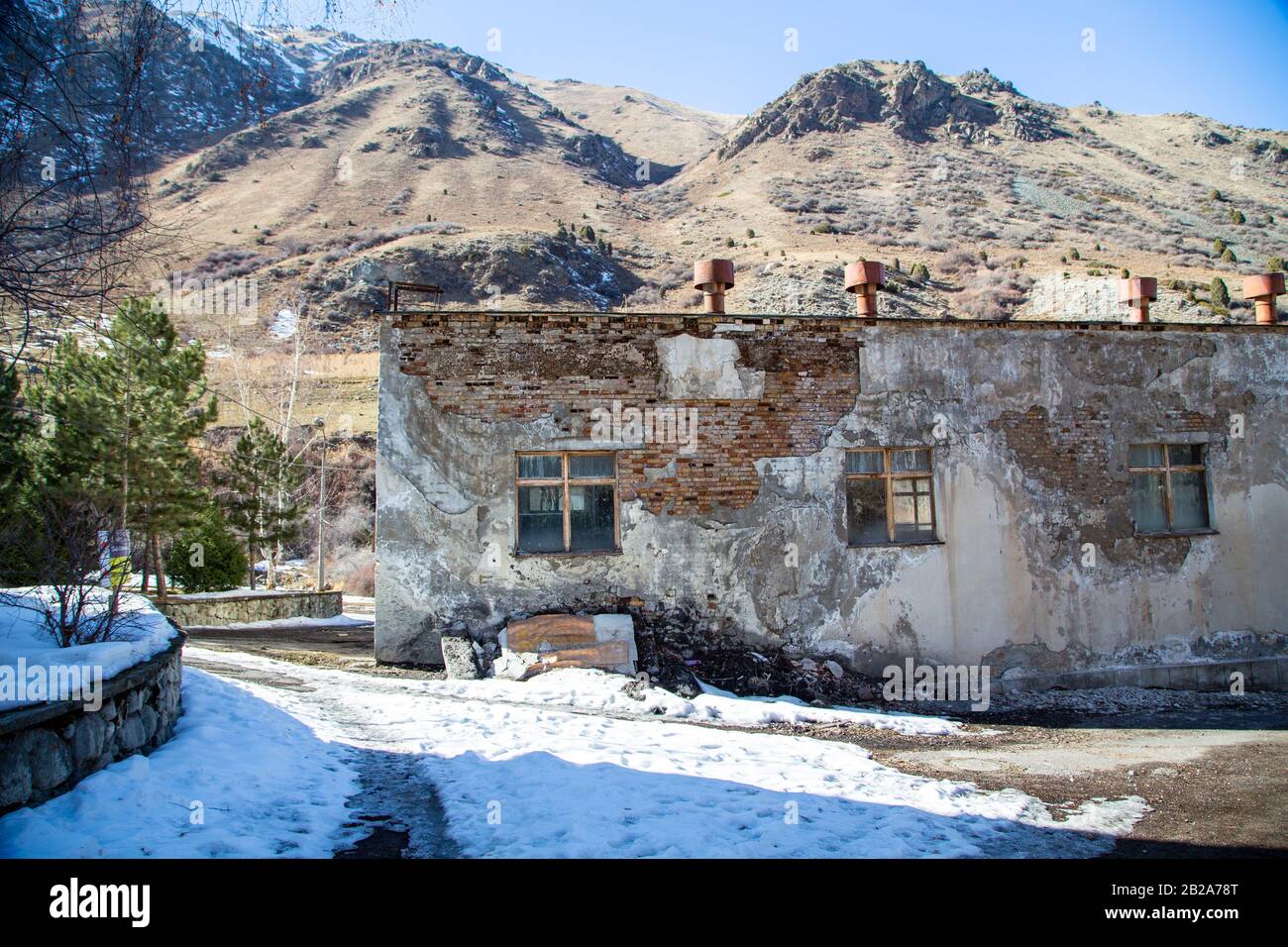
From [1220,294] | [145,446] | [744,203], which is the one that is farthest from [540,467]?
[744,203]

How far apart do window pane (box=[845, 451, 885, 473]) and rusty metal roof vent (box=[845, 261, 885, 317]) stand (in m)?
2.10

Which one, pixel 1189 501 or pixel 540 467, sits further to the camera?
pixel 1189 501

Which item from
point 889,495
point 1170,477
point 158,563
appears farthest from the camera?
point 158,563

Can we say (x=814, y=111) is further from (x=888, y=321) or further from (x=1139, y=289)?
(x=888, y=321)

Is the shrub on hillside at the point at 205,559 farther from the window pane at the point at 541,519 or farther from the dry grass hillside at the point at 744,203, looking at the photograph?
the dry grass hillside at the point at 744,203

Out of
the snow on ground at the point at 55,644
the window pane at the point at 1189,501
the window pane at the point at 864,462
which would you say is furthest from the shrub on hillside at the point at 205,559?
the window pane at the point at 1189,501

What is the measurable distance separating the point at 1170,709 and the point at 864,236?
185 ft

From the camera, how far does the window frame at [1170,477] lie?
40.2 ft

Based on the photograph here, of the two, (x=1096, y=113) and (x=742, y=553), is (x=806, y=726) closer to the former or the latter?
(x=742, y=553)

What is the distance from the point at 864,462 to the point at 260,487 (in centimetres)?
1866

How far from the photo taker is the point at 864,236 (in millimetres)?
62281

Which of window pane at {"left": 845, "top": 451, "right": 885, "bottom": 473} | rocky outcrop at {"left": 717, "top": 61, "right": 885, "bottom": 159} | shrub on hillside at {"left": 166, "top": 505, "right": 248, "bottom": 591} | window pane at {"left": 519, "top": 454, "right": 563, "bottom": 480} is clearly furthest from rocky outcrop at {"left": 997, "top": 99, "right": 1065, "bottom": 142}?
window pane at {"left": 519, "top": 454, "right": 563, "bottom": 480}

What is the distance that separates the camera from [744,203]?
72.4 metres
